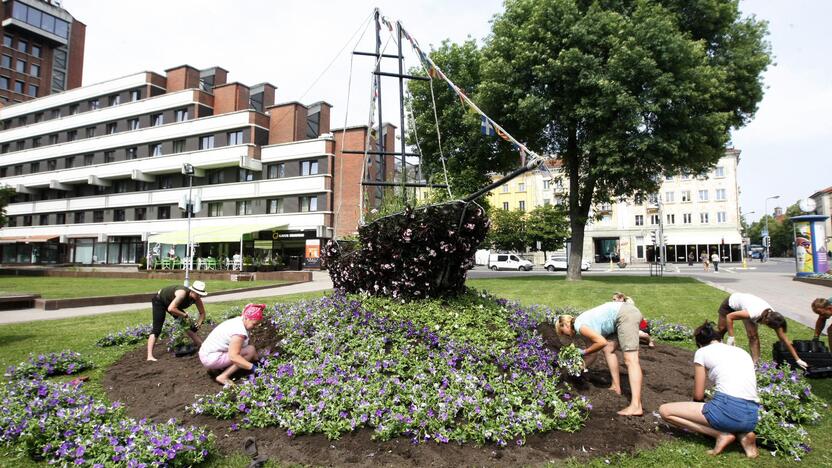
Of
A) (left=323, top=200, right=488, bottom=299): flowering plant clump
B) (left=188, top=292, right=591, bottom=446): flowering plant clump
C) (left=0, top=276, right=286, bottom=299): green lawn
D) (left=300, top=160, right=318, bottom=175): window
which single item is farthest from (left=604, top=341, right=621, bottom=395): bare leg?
(left=300, top=160, right=318, bottom=175): window

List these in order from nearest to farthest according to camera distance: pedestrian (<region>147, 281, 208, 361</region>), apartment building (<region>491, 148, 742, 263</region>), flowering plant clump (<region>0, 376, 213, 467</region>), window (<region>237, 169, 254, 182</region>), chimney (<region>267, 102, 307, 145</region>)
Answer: flowering plant clump (<region>0, 376, 213, 467</region>), pedestrian (<region>147, 281, 208, 361</region>), chimney (<region>267, 102, 307, 145</region>), window (<region>237, 169, 254, 182</region>), apartment building (<region>491, 148, 742, 263</region>)

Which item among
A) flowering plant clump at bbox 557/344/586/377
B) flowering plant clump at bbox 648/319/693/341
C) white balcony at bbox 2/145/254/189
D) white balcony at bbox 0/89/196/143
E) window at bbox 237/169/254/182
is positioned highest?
white balcony at bbox 0/89/196/143

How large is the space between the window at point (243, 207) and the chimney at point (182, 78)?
14.4 metres

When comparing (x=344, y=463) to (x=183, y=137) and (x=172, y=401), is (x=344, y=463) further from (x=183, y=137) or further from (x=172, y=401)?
(x=183, y=137)

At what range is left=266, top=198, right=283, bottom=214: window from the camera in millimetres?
45125

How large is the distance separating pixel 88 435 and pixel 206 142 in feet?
156

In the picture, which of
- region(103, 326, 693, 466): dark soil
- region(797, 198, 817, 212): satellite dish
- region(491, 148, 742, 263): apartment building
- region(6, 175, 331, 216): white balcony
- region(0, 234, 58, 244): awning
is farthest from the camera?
region(491, 148, 742, 263): apartment building

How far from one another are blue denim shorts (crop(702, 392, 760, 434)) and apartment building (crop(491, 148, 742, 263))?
62.0 m

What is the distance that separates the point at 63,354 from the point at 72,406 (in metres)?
2.87

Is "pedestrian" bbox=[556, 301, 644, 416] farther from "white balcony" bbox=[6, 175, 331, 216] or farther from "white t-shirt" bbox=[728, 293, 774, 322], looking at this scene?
"white balcony" bbox=[6, 175, 331, 216]

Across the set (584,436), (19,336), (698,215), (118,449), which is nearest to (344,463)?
(118,449)

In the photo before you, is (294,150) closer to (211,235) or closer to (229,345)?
(211,235)

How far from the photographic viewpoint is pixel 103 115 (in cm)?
5200

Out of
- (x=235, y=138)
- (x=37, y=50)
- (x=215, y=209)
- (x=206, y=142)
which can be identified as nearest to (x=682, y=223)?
(x=235, y=138)
